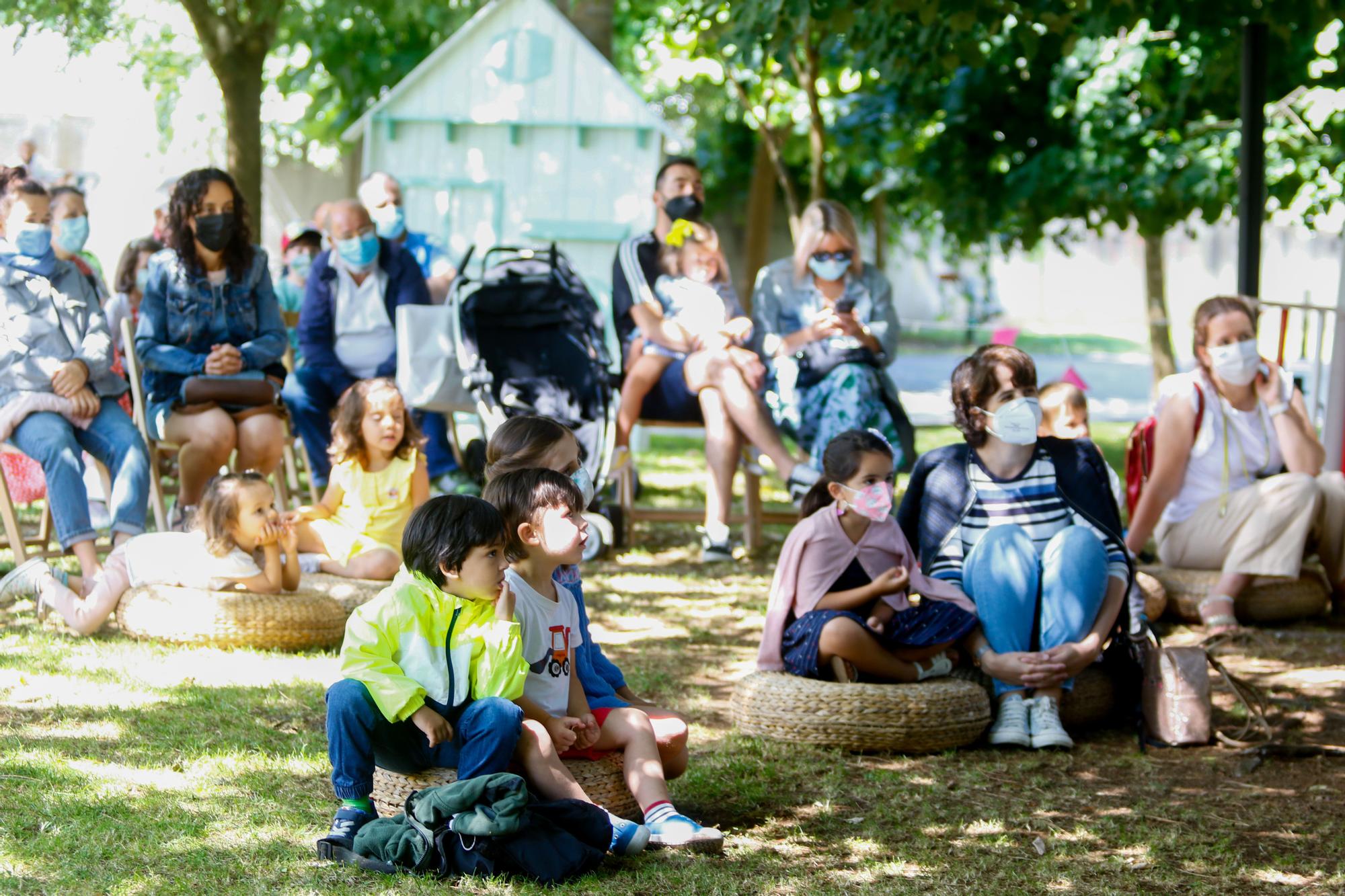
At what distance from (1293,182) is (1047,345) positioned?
16255 mm

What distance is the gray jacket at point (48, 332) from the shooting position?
627cm

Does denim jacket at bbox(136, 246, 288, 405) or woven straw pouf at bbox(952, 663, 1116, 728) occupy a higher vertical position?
denim jacket at bbox(136, 246, 288, 405)

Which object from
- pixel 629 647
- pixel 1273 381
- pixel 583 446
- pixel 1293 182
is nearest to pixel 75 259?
pixel 583 446

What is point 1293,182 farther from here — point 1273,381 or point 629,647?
point 629,647

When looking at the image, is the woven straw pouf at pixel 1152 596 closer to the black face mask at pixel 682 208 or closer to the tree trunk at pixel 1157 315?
the black face mask at pixel 682 208

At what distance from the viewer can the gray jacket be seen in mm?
6273

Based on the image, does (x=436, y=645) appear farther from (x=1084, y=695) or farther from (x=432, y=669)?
(x=1084, y=695)

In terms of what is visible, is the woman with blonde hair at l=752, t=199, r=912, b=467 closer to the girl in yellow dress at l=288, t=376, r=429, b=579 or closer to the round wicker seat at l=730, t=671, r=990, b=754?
the girl in yellow dress at l=288, t=376, r=429, b=579

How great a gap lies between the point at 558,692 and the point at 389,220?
5116 mm

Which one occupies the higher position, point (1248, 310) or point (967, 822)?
point (1248, 310)

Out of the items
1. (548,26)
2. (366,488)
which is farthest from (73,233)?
(548,26)

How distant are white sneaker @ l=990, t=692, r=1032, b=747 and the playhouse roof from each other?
26.2 feet

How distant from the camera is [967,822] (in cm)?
404

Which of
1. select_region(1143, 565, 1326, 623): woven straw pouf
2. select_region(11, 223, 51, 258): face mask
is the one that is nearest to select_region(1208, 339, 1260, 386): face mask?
select_region(1143, 565, 1326, 623): woven straw pouf
